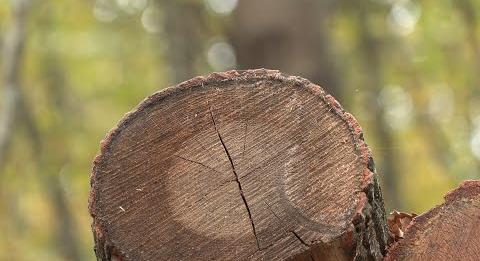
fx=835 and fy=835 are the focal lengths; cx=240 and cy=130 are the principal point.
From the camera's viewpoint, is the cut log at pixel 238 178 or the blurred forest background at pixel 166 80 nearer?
the cut log at pixel 238 178

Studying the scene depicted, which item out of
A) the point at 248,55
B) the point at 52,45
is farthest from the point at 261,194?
the point at 52,45

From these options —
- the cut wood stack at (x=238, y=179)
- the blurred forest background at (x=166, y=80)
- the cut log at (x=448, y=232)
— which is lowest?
the cut log at (x=448, y=232)

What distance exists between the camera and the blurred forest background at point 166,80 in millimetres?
9445

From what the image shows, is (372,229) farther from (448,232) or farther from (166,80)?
(166,80)

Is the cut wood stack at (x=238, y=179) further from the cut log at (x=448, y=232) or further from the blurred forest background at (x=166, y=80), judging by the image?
the blurred forest background at (x=166, y=80)

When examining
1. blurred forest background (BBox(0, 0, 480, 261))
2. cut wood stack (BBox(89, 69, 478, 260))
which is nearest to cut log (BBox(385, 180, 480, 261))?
cut wood stack (BBox(89, 69, 478, 260))

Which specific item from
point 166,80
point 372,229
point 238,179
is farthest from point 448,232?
point 166,80

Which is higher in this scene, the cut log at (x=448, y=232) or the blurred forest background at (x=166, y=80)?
the blurred forest background at (x=166, y=80)

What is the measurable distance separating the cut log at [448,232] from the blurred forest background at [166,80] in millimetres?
4577

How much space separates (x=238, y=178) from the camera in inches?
81.7

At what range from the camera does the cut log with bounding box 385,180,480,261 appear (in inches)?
82.4

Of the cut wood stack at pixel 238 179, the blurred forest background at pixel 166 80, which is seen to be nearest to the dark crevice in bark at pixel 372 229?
the cut wood stack at pixel 238 179

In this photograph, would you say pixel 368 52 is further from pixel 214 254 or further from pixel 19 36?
pixel 214 254

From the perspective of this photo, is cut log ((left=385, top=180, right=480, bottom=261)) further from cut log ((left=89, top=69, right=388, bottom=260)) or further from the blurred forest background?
the blurred forest background
